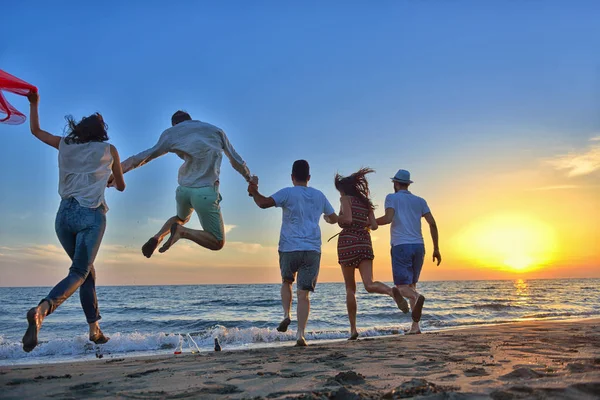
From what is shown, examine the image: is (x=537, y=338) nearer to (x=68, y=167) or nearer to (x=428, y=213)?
(x=428, y=213)

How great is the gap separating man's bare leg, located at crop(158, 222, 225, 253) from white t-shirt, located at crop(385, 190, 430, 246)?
340cm

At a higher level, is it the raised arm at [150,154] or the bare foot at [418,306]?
the raised arm at [150,154]

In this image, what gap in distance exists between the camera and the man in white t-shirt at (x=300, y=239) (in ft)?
20.6

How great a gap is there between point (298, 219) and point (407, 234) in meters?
2.26

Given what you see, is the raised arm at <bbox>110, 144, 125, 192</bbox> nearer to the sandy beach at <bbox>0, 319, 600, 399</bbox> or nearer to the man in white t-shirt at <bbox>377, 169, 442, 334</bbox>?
the sandy beach at <bbox>0, 319, 600, 399</bbox>

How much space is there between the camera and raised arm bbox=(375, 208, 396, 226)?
7.63 m

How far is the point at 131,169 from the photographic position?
529cm

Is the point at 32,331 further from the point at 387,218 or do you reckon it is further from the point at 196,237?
the point at 387,218

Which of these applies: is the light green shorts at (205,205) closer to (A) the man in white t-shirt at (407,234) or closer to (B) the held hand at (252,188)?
(B) the held hand at (252,188)

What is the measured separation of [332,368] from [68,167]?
3.01m

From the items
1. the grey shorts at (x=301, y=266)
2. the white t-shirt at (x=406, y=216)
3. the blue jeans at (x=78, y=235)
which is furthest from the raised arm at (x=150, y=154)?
the white t-shirt at (x=406, y=216)

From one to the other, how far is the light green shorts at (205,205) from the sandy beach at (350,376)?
A: 1383 mm

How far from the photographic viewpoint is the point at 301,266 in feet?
20.7

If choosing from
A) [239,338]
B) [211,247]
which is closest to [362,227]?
[211,247]
